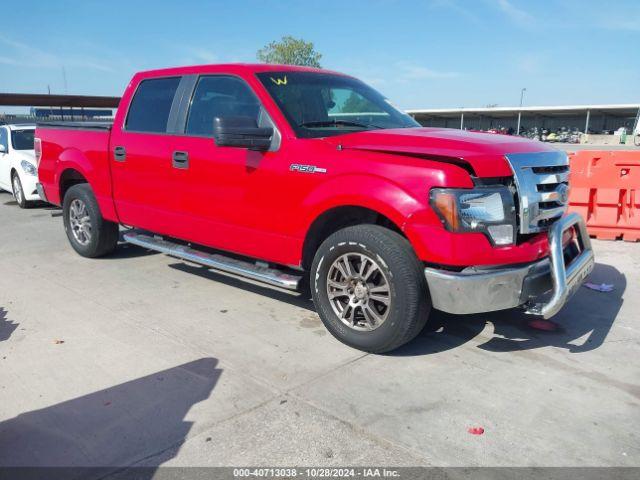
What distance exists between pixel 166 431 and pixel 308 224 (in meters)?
1.73

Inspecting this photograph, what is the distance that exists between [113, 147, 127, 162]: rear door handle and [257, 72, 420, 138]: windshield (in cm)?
176

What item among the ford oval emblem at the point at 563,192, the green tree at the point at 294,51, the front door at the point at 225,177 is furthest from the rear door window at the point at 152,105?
the green tree at the point at 294,51

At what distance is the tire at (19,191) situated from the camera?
9.89 m

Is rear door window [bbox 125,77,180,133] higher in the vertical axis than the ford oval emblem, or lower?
higher

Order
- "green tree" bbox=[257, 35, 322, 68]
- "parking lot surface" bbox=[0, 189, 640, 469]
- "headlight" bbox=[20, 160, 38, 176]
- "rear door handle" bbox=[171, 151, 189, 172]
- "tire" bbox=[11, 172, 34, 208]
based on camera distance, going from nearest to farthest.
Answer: "parking lot surface" bbox=[0, 189, 640, 469] → "rear door handle" bbox=[171, 151, 189, 172] → "headlight" bbox=[20, 160, 38, 176] → "tire" bbox=[11, 172, 34, 208] → "green tree" bbox=[257, 35, 322, 68]

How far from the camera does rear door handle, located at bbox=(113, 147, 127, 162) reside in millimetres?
5302

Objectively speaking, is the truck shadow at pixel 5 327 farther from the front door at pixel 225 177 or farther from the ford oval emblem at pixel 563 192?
the ford oval emblem at pixel 563 192

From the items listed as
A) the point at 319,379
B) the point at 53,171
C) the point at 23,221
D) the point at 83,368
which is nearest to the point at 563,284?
the point at 319,379

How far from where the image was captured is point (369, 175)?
3.52 metres

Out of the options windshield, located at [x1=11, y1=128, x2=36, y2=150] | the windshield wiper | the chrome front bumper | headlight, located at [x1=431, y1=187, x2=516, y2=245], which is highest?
the windshield wiper

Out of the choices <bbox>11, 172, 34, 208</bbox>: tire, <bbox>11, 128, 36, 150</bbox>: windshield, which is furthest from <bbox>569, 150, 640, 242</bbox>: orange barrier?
<bbox>11, 128, 36, 150</bbox>: windshield

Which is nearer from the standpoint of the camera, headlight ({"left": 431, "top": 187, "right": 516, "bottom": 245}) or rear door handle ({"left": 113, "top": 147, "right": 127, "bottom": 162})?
headlight ({"left": 431, "top": 187, "right": 516, "bottom": 245})

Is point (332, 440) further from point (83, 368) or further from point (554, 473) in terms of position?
point (83, 368)

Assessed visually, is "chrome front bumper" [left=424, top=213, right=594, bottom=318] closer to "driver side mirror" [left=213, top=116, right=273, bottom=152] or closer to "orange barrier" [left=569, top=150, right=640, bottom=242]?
"driver side mirror" [left=213, top=116, right=273, bottom=152]
